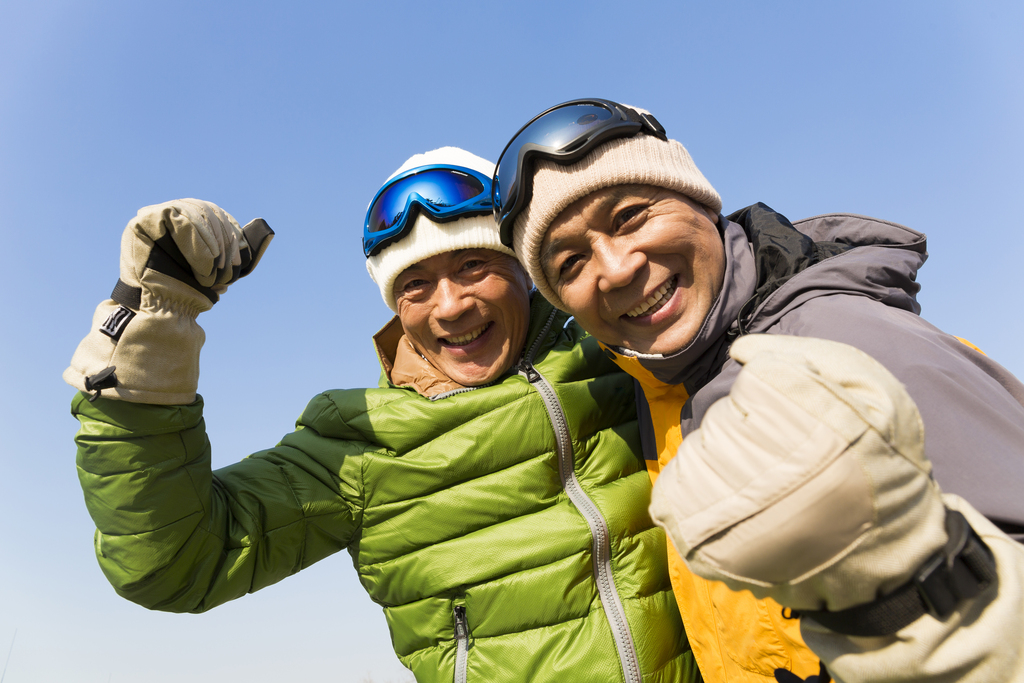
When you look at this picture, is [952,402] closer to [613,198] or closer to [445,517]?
[613,198]

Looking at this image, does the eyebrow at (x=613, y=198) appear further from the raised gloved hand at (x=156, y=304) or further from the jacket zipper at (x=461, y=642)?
the jacket zipper at (x=461, y=642)

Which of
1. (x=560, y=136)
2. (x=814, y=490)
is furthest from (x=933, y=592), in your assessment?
(x=560, y=136)

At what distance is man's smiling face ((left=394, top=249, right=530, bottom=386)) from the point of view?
301 centimetres

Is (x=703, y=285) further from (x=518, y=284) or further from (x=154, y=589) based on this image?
(x=154, y=589)

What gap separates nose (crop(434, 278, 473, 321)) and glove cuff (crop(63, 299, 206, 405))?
1091 millimetres

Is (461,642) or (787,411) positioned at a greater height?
(787,411)

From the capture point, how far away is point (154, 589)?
2.43 m

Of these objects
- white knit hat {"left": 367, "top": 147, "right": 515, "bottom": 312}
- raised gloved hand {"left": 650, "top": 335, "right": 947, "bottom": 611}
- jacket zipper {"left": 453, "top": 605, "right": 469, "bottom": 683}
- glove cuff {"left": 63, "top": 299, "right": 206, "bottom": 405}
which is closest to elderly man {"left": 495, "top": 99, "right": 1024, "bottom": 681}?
raised gloved hand {"left": 650, "top": 335, "right": 947, "bottom": 611}

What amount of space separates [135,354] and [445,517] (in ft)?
4.55

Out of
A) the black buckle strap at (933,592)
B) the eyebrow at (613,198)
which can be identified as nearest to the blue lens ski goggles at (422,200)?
the eyebrow at (613,198)

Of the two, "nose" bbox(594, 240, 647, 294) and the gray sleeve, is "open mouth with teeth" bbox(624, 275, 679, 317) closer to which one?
"nose" bbox(594, 240, 647, 294)

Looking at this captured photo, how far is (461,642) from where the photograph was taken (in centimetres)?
261

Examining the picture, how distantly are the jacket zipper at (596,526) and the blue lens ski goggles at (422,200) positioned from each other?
34.4 inches

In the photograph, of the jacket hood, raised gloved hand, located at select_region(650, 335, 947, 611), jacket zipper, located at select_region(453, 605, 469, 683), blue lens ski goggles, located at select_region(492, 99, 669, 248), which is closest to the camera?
raised gloved hand, located at select_region(650, 335, 947, 611)
